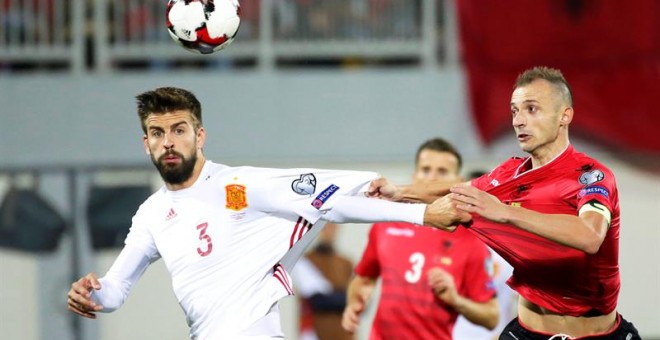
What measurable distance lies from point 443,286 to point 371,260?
A: 2.07ft

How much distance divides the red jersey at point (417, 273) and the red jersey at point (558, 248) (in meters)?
1.58

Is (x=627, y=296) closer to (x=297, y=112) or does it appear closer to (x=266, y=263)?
(x=297, y=112)

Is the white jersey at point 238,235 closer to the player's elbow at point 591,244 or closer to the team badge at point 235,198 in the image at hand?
the team badge at point 235,198

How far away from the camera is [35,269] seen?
11492mm

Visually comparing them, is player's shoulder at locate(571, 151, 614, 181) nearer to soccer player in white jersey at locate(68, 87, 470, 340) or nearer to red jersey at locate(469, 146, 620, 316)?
red jersey at locate(469, 146, 620, 316)

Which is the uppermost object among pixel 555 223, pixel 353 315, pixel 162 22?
pixel 162 22

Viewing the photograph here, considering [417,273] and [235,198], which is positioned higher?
[235,198]

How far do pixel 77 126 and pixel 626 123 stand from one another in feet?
18.2

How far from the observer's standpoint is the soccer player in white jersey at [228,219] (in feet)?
19.5

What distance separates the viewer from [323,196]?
600 cm

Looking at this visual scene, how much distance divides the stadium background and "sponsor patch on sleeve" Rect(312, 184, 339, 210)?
6328 mm

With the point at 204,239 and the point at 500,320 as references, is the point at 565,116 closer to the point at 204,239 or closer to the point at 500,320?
the point at 204,239

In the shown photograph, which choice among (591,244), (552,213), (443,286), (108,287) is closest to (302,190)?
(108,287)

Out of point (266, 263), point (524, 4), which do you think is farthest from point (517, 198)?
point (524, 4)
